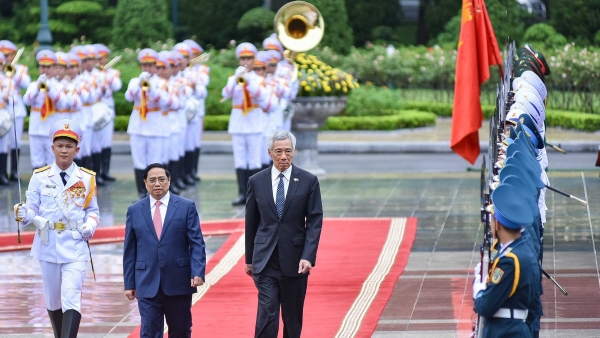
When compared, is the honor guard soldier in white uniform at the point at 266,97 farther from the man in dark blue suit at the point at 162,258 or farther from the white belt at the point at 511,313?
the white belt at the point at 511,313

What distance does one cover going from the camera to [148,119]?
636 inches

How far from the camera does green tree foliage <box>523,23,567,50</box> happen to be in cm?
3303

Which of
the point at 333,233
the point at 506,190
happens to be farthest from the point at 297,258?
the point at 333,233

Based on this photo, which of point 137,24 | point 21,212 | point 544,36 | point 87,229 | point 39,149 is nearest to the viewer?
point 21,212

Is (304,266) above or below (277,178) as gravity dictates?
below

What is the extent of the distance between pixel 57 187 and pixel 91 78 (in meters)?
9.41

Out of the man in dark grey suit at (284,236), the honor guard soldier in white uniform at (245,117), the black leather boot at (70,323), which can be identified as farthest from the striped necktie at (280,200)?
the honor guard soldier in white uniform at (245,117)

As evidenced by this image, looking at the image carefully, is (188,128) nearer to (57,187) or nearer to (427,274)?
(427,274)

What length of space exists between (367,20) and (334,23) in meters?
7.67

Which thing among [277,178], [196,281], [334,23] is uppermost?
[334,23]

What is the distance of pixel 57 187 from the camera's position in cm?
856

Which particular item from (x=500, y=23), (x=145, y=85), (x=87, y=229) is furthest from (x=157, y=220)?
(x=500, y=23)

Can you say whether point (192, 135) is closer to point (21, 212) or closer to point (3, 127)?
point (3, 127)

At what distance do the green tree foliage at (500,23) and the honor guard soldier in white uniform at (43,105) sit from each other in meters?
15.9
